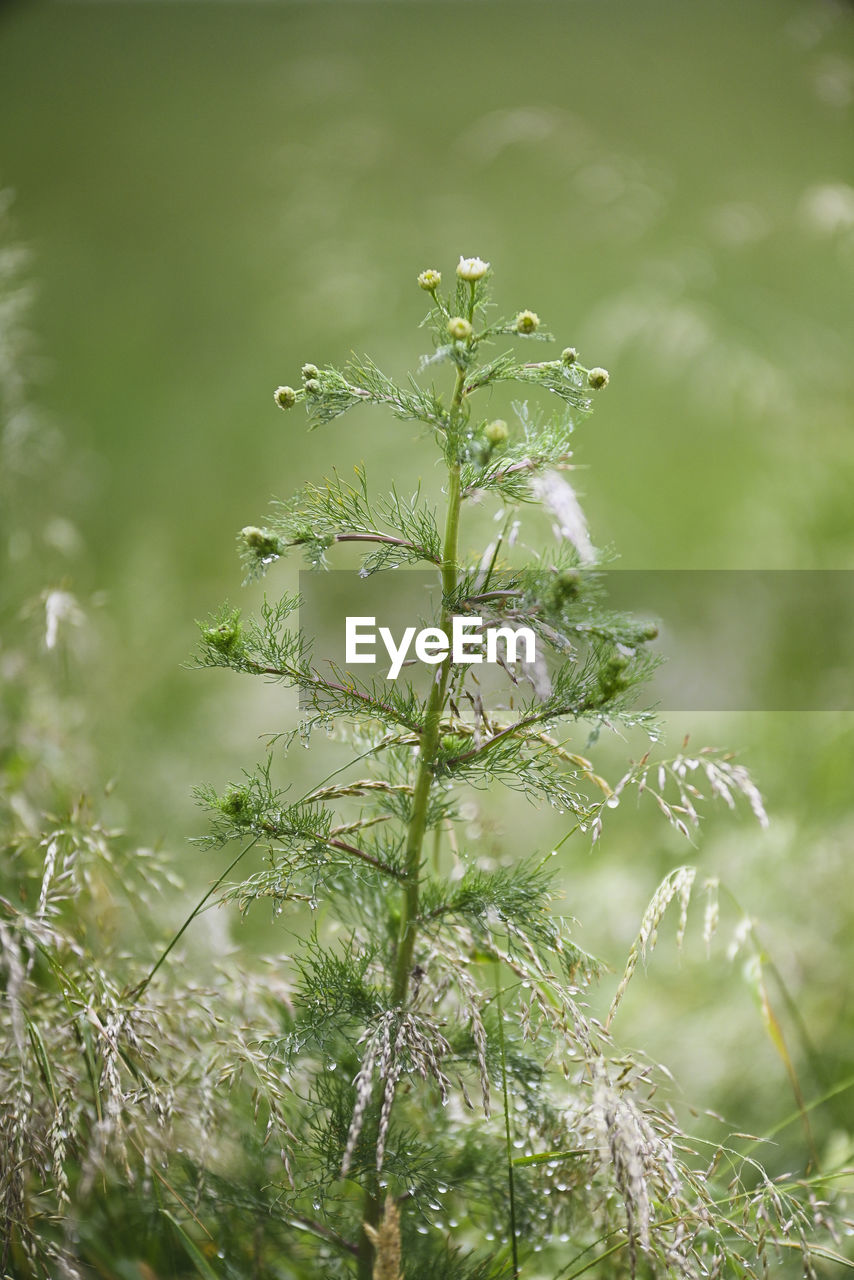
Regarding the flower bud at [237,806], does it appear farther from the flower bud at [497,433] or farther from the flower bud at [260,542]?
the flower bud at [497,433]

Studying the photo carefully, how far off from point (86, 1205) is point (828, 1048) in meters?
0.86

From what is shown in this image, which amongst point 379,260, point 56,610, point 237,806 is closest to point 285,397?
point 237,806

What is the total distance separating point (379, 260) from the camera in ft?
5.65

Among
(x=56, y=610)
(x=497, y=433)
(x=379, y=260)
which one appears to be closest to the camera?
(x=497, y=433)

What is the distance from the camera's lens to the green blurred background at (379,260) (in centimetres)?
157

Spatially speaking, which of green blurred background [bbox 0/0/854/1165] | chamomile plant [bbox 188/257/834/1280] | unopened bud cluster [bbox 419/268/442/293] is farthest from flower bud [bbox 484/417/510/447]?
green blurred background [bbox 0/0/854/1165]

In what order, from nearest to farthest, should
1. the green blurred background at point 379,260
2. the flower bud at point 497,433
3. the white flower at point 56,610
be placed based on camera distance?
the flower bud at point 497,433 < the white flower at point 56,610 < the green blurred background at point 379,260

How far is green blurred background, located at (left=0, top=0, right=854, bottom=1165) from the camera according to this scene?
157cm

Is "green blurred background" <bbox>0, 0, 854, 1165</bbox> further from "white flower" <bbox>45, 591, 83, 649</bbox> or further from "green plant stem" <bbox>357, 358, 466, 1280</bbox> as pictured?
"green plant stem" <bbox>357, 358, 466, 1280</bbox>

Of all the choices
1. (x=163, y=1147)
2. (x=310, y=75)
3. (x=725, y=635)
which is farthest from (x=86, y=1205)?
(x=310, y=75)

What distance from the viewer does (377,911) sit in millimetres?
755

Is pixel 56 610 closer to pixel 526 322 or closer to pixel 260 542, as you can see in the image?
pixel 260 542

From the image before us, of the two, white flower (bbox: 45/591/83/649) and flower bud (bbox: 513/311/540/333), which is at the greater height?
flower bud (bbox: 513/311/540/333)

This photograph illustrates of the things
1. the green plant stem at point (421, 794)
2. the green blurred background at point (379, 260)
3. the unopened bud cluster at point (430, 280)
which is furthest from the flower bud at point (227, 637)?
the green blurred background at point (379, 260)
